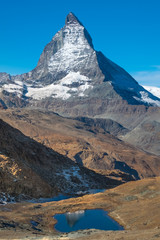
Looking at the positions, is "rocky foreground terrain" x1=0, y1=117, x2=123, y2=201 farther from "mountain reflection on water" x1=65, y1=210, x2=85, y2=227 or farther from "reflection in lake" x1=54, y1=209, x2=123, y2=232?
"reflection in lake" x1=54, y1=209, x2=123, y2=232

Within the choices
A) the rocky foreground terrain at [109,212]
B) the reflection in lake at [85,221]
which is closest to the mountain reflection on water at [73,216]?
the reflection in lake at [85,221]

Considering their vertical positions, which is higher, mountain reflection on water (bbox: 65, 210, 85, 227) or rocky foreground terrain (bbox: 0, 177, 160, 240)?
rocky foreground terrain (bbox: 0, 177, 160, 240)

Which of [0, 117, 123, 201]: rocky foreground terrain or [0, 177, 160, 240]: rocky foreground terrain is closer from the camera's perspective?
[0, 177, 160, 240]: rocky foreground terrain

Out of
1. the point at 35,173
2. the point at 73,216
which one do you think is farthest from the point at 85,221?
the point at 35,173

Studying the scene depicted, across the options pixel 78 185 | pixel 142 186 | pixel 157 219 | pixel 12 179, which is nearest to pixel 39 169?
pixel 78 185

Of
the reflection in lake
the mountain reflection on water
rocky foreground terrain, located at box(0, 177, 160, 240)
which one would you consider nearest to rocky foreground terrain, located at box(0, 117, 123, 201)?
rocky foreground terrain, located at box(0, 177, 160, 240)

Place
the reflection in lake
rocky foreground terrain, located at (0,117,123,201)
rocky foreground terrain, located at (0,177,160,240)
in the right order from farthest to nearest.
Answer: rocky foreground terrain, located at (0,117,123,201) < the reflection in lake < rocky foreground terrain, located at (0,177,160,240)

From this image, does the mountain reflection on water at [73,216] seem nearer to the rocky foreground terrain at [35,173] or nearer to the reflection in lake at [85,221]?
the reflection in lake at [85,221]

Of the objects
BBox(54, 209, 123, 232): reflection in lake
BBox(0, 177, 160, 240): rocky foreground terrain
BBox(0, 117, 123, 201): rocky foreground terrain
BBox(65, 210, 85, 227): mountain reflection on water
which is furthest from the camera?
BBox(0, 117, 123, 201): rocky foreground terrain
